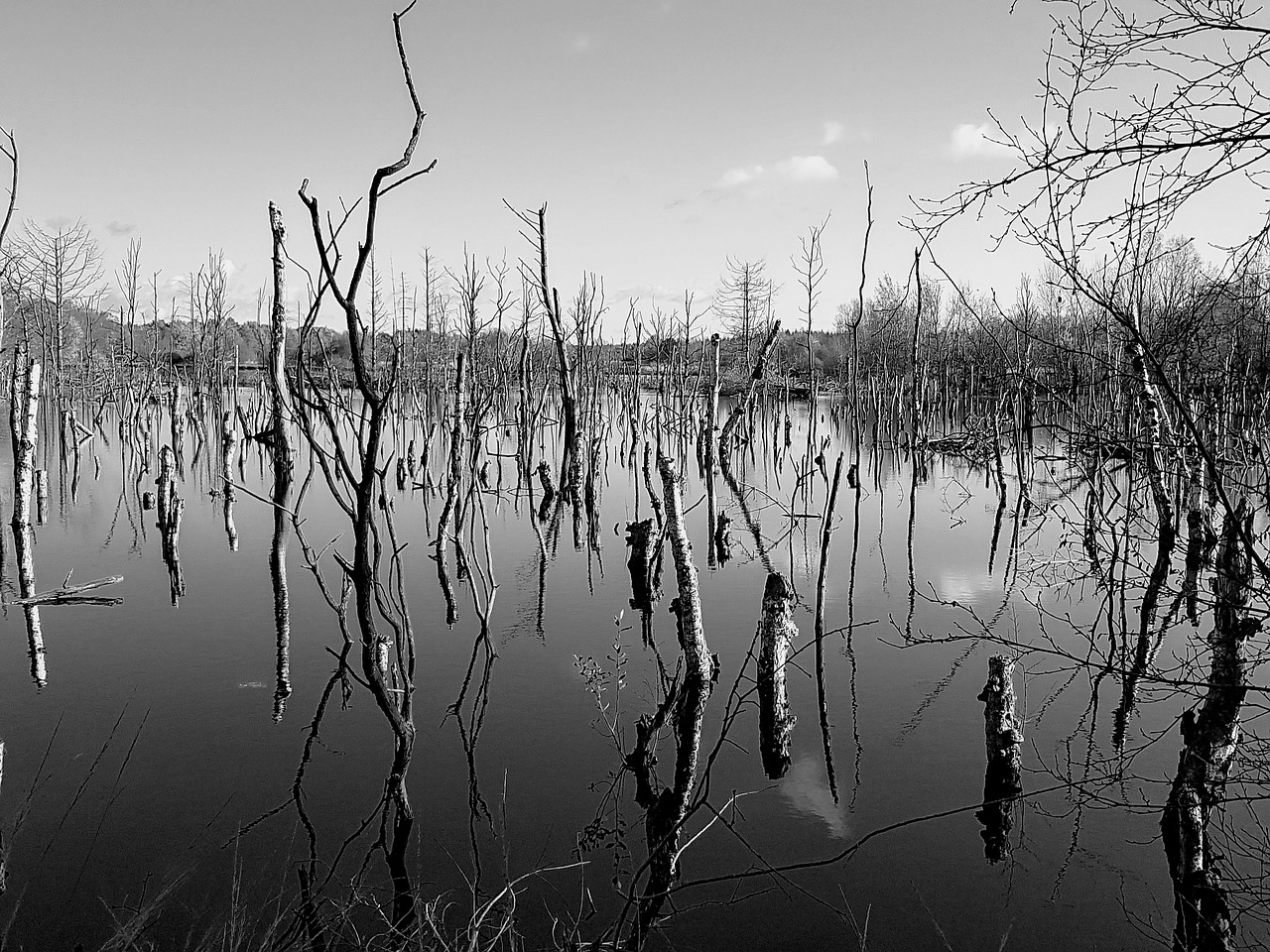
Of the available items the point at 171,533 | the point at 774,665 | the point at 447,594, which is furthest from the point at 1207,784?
the point at 171,533

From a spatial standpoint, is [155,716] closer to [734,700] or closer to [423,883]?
[423,883]

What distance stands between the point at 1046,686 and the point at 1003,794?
2.07m

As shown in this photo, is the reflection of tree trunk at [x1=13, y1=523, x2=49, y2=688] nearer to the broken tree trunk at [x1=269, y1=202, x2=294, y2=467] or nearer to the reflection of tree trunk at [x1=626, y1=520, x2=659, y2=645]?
the broken tree trunk at [x1=269, y1=202, x2=294, y2=467]

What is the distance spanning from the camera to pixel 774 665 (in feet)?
19.7

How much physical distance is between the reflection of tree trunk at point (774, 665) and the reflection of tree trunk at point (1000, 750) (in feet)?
3.93

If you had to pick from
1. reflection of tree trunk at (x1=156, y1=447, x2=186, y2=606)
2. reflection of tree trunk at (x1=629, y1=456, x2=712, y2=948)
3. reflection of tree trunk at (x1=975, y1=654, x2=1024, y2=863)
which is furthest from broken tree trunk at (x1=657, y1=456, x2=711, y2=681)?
reflection of tree trunk at (x1=156, y1=447, x2=186, y2=606)

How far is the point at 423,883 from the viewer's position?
13.9 feet

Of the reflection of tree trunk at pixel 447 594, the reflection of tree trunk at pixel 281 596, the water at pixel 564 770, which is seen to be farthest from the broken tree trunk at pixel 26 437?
the reflection of tree trunk at pixel 447 594

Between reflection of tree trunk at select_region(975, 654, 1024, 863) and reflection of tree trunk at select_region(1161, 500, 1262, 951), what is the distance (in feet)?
2.39

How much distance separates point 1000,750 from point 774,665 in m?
1.43

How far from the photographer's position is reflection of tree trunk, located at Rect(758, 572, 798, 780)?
230 inches

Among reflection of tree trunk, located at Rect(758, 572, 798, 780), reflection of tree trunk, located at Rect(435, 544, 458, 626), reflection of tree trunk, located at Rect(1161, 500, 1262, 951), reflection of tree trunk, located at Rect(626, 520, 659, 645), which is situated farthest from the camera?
reflection of tree trunk, located at Rect(626, 520, 659, 645)

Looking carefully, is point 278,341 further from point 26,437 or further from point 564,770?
point 564,770

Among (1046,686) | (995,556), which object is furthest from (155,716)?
(995,556)
